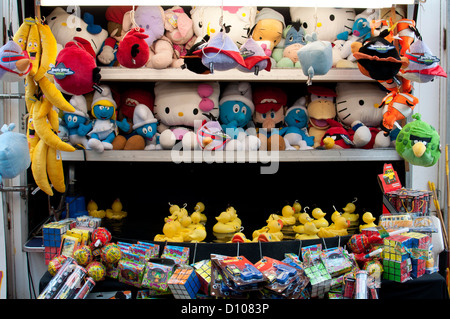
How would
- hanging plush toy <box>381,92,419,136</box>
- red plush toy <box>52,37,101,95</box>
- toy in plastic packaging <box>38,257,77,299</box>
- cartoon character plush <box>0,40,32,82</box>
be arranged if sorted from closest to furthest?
toy in plastic packaging <box>38,257,77,299</box>, cartoon character plush <box>0,40,32,82</box>, red plush toy <box>52,37,101,95</box>, hanging plush toy <box>381,92,419,136</box>

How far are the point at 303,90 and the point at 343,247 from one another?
1195 millimetres

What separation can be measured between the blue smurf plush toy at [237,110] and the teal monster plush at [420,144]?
840mm

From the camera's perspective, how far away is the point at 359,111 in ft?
8.38

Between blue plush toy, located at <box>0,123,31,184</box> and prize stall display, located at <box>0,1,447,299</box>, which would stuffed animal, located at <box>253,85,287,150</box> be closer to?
prize stall display, located at <box>0,1,447,299</box>

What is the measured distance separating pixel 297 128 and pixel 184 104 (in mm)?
711

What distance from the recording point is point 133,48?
1.97 m

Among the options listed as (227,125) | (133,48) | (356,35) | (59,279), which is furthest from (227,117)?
(59,279)

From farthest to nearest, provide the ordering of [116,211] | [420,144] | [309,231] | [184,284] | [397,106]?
[116,211] → [309,231] → [397,106] → [420,144] → [184,284]

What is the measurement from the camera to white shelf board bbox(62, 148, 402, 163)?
237cm

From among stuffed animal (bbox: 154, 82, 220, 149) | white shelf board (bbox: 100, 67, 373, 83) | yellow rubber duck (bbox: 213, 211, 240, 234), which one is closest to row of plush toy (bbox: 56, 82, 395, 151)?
stuffed animal (bbox: 154, 82, 220, 149)

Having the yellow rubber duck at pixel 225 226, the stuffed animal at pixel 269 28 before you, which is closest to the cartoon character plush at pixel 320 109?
the stuffed animal at pixel 269 28

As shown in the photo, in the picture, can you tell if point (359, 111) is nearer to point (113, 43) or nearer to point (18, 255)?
point (113, 43)

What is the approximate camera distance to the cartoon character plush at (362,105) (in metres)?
2.55

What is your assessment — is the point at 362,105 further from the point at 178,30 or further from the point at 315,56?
the point at 178,30
